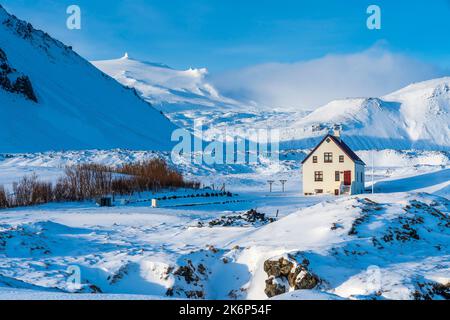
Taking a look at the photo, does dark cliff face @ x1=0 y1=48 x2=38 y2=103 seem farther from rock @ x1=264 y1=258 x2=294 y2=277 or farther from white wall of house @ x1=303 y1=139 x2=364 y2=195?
rock @ x1=264 y1=258 x2=294 y2=277

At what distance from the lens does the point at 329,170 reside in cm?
4409

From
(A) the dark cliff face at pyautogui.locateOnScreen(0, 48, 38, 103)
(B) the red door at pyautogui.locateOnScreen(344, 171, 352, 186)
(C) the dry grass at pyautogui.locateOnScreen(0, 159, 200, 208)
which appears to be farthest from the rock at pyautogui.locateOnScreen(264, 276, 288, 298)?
(A) the dark cliff face at pyautogui.locateOnScreen(0, 48, 38, 103)

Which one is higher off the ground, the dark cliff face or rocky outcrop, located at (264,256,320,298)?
the dark cliff face

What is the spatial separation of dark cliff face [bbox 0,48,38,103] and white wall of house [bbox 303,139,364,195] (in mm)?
63016

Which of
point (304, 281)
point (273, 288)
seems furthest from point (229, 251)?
point (304, 281)

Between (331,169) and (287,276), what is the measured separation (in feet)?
103

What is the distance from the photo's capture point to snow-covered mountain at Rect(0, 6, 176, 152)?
8375 centimetres

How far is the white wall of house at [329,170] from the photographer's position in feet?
143

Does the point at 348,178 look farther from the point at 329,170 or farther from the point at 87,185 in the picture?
the point at 87,185

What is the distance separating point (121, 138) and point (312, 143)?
10123 cm

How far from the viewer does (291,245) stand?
15773 mm

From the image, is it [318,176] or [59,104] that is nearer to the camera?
[318,176]
